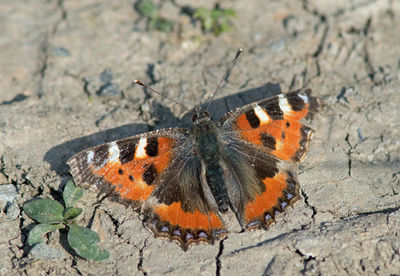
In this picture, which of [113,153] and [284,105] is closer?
[113,153]

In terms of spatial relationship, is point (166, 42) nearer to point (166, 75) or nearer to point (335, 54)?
point (166, 75)

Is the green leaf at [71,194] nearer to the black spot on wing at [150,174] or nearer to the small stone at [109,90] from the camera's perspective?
the black spot on wing at [150,174]

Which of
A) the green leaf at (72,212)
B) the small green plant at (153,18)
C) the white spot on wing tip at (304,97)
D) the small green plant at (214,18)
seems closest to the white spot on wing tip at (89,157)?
the green leaf at (72,212)

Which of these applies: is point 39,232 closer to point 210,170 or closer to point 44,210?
point 44,210

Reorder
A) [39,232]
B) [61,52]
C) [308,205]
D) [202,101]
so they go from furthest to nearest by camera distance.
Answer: [61,52] < [202,101] < [308,205] < [39,232]

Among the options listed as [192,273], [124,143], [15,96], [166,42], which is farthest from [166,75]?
[192,273]

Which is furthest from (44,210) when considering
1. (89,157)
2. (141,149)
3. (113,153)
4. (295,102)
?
(295,102)

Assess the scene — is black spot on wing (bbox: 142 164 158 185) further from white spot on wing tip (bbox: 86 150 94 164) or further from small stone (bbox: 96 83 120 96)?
small stone (bbox: 96 83 120 96)
